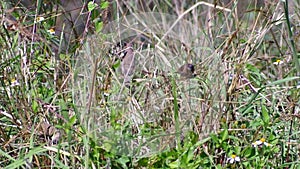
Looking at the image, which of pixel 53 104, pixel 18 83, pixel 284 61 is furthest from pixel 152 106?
pixel 284 61

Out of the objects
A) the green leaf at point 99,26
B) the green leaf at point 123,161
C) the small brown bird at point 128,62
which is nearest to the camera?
the green leaf at point 123,161

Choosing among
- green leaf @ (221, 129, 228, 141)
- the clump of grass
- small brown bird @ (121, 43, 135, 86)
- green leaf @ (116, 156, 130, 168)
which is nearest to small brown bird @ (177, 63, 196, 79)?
the clump of grass

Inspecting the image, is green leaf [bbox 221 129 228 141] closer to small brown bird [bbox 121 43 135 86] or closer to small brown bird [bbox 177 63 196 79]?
small brown bird [bbox 177 63 196 79]

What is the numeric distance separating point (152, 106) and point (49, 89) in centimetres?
39

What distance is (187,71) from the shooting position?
2.13m

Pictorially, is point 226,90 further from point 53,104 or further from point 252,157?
point 53,104

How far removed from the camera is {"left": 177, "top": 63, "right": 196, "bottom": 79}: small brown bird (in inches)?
82.9

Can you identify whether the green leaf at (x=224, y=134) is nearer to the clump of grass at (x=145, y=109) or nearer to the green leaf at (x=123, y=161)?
the clump of grass at (x=145, y=109)

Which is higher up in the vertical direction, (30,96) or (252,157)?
(30,96)

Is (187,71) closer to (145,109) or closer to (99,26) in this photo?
(145,109)

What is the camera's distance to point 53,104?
2043 mm

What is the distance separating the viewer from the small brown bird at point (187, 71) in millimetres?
2105

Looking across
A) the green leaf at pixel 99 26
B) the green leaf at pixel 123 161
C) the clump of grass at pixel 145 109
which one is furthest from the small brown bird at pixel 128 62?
the green leaf at pixel 123 161

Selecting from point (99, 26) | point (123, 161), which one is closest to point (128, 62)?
point (99, 26)
